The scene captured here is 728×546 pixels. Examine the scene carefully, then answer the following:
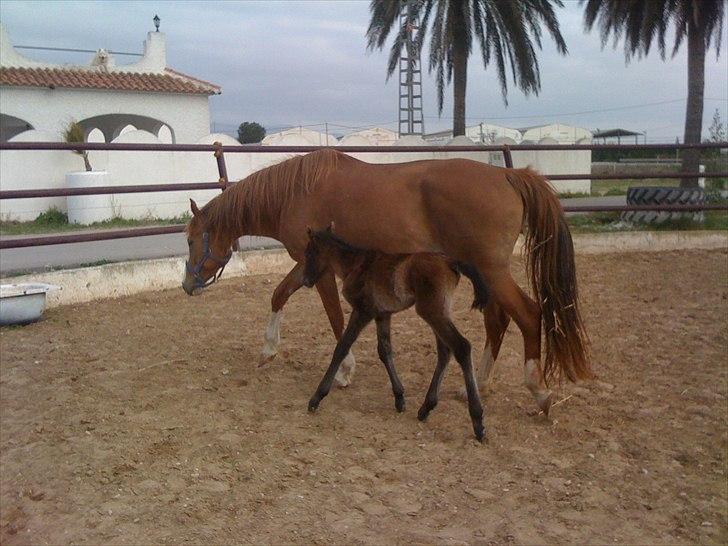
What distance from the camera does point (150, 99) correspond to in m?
22.9

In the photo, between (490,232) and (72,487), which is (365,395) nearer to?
(490,232)

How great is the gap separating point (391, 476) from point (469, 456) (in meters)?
0.47

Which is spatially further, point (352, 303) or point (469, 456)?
point (352, 303)

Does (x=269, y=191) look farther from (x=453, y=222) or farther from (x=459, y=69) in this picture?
(x=459, y=69)

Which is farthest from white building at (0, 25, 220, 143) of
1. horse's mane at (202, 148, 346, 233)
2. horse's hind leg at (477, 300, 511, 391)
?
horse's hind leg at (477, 300, 511, 391)

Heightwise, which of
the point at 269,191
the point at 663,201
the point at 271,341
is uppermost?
the point at 269,191

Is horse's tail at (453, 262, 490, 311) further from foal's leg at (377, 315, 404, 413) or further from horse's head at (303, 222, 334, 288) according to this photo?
horse's head at (303, 222, 334, 288)

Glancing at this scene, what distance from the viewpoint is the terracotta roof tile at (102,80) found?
20.4m

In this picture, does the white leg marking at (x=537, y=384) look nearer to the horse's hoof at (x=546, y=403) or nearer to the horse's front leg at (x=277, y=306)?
the horse's hoof at (x=546, y=403)

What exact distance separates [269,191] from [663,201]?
308 inches

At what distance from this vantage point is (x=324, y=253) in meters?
4.14

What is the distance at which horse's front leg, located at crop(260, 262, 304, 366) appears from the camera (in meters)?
4.90

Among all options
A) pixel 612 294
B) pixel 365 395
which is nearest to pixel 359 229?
pixel 365 395

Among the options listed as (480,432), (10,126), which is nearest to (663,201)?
(480,432)
